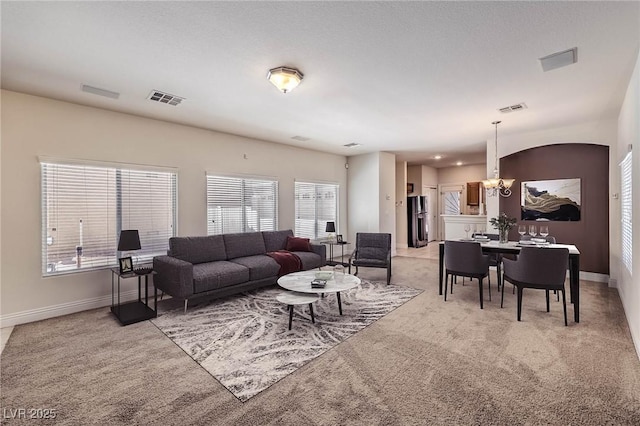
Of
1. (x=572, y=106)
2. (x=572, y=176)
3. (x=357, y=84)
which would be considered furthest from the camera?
(x=572, y=176)

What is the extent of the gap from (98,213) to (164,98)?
1828mm

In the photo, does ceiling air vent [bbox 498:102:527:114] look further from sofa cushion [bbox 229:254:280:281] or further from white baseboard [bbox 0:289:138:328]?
white baseboard [bbox 0:289:138:328]

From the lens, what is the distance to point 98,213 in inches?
165

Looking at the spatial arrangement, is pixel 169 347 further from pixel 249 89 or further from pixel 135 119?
pixel 135 119

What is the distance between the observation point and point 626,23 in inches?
91.9

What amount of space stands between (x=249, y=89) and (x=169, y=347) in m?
2.89

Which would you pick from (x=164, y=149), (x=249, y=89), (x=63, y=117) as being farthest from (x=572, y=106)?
(x=63, y=117)

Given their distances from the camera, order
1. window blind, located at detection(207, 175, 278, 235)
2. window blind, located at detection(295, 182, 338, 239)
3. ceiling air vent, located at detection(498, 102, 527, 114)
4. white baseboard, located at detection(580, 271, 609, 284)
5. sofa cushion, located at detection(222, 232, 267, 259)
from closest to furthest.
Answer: ceiling air vent, located at detection(498, 102, 527, 114) → sofa cushion, located at detection(222, 232, 267, 259) → white baseboard, located at detection(580, 271, 609, 284) → window blind, located at detection(207, 175, 278, 235) → window blind, located at detection(295, 182, 338, 239)

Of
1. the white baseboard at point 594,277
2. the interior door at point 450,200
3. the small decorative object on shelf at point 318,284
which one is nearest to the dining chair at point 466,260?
the small decorative object on shelf at point 318,284

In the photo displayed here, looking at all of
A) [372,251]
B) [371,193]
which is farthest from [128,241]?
[371,193]

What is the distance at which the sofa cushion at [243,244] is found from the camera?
5.09 meters

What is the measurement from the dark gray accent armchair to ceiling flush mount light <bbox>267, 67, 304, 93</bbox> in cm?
323

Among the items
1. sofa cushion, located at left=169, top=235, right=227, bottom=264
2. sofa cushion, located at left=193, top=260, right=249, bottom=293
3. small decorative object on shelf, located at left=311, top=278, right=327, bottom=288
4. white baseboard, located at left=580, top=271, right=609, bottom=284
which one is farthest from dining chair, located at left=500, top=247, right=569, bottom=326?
sofa cushion, located at left=169, top=235, right=227, bottom=264

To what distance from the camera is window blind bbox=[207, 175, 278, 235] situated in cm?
549
